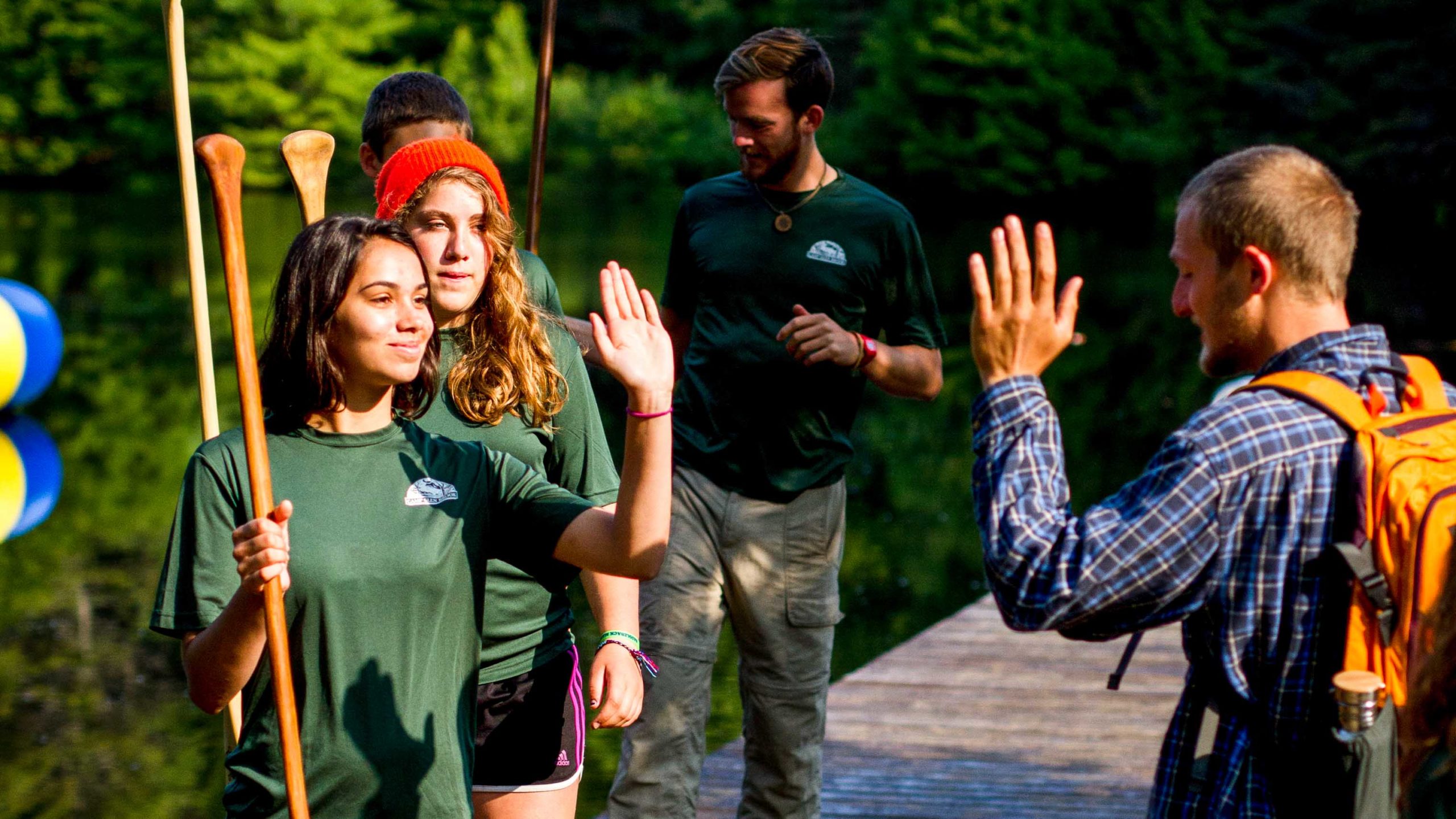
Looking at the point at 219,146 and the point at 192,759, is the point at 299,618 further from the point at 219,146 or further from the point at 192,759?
the point at 192,759

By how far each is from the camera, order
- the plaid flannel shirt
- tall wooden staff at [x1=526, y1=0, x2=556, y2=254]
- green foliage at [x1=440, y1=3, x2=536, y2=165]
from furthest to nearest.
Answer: green foliage at [x1=440, y1=3, x2=536, y2=165], tall wooden staff at [x1=526, y1=0, x2=556, y2=254], the plaid flannel shirt

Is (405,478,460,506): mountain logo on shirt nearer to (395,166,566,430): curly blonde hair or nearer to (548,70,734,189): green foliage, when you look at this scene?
(395,166,566,430): curly blonde hair

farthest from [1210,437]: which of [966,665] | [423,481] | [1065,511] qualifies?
[966,665]

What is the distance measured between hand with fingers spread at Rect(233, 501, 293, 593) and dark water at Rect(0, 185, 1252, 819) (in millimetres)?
4185

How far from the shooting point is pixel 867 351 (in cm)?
391

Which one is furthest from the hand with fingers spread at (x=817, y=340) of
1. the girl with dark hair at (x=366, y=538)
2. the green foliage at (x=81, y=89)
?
the green foliage at (x=81, y=89)

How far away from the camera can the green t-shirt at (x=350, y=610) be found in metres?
2.20

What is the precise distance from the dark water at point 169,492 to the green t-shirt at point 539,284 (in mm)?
3326

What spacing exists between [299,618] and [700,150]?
154ft

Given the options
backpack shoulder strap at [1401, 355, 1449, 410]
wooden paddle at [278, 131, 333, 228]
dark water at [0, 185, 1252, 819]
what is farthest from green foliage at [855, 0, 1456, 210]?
backpack shoulder strap at [1401, 355, 1449, 410]

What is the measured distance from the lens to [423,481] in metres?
2.31

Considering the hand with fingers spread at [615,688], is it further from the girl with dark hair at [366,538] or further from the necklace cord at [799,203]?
the necklace cord at [799,203]

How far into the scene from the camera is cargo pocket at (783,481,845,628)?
3.99 meters

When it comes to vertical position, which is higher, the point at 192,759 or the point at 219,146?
the point at 219,146
